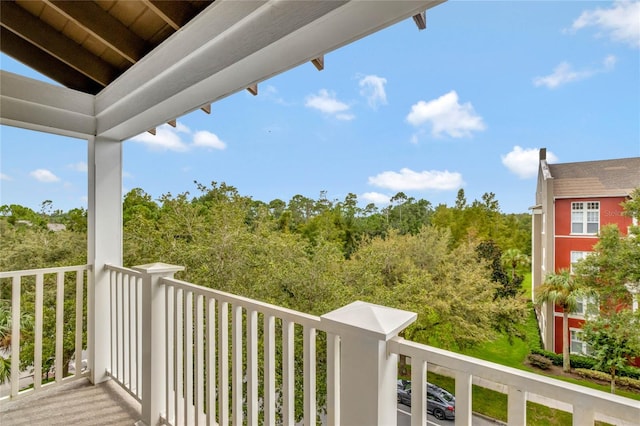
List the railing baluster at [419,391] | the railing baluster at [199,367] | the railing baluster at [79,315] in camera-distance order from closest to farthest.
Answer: the railing baluster at [419,391]
the railing baluster at [199,367]
the railing baluster at [79,315]

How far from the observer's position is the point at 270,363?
1368 millimetres

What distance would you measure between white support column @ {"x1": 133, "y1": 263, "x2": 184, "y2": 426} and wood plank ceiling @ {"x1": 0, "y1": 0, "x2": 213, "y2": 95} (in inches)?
58.4

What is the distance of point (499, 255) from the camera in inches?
161

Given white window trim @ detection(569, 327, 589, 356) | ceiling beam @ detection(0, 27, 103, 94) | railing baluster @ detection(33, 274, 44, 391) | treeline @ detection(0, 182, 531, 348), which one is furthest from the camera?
treeline @ detection(0, 182, 531, 348)

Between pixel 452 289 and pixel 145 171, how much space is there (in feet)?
35.1

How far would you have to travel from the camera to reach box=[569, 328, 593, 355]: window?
3189 millimetres

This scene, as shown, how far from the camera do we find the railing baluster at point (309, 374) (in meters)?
1.24

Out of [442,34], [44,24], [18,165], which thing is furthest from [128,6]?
[442,34]

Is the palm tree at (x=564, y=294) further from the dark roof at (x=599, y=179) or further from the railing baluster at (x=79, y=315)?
the railing baluster at (x=79, y=315)

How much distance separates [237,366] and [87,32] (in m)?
2.37

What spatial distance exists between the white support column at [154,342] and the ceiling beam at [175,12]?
4.80 ft

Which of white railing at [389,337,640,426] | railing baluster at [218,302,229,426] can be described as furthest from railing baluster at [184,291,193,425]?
white railing at [389,337,640,426]

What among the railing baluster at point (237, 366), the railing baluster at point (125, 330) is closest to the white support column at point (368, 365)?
the railing baluster at point (237, 366)

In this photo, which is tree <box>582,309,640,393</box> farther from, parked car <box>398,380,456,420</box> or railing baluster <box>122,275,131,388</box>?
railing baluster <box>122,275,131,388</box>
